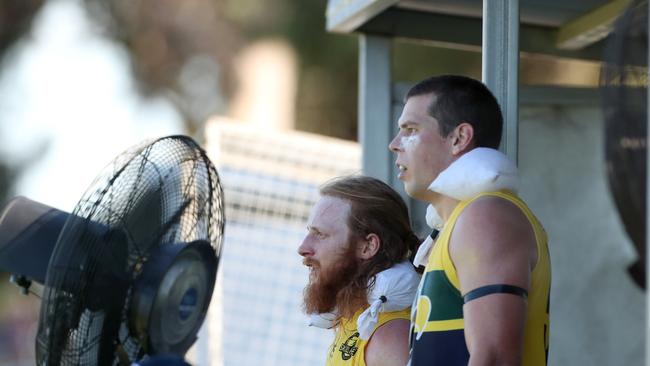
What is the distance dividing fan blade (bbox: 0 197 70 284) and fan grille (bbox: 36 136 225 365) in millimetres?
153

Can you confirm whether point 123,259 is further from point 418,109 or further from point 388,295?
point 418,109

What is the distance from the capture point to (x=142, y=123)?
24750 mm

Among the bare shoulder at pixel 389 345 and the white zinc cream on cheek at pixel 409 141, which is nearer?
the white zinc cream on cheek at pixel 409 141

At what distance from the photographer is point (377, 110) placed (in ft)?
19.0

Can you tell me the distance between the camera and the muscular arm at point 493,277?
2.74 metres

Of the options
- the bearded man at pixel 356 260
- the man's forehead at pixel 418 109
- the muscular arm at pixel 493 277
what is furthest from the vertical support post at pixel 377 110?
the muscular arm at pixel 493 277

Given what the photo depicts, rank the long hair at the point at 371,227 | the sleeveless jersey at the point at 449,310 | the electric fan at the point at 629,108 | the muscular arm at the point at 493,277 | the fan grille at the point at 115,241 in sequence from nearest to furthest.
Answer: the muscular arm at the point at 493,277, the sleeveless jersey at the point at 449,310, the long hair at the point at 371,227, the fan grille at the point at 115,241, the electric fan at the point at 629,108

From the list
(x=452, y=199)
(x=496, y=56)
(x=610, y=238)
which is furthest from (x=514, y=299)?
(x=610, y=238)

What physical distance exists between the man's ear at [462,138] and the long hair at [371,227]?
20.7 inches

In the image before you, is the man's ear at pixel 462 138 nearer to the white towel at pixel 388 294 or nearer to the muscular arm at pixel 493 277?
the muscular arm at pixel 493 277

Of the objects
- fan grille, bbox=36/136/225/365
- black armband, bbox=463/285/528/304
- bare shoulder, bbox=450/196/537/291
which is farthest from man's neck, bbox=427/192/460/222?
fan grille, bbox=36/136/225/365

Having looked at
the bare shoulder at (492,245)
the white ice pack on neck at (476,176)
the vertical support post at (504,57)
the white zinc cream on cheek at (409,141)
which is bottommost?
the bare shoulder at (492,245)

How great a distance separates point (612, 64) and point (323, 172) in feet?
15.1

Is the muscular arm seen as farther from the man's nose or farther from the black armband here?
the man's nose
